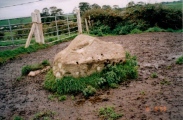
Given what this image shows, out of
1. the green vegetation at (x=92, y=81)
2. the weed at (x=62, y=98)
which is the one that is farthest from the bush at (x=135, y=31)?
the weed at (x=62, y=98)

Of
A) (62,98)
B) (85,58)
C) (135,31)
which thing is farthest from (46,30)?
(62,98)

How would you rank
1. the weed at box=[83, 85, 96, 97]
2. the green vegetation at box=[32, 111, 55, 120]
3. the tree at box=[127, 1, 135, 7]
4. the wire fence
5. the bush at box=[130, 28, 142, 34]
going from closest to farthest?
the green vegetation at box=[32, 111, 55, 120] < the weed at box=[83, 85, 96, 97] < the wire fence < the bush at box=[130, 28, 142, 34] < the tree at box=[127, 1, 135, 7]

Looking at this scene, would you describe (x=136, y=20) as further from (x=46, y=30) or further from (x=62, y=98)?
(x=62, y=98)

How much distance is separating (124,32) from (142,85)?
11.3 metres

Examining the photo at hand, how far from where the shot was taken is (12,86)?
630cm

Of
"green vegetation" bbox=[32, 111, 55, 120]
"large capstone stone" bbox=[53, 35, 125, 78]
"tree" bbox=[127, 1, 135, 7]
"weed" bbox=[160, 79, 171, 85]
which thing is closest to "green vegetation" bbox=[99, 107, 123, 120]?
"green vegetation" bbox=[32, 111, 55, 120]

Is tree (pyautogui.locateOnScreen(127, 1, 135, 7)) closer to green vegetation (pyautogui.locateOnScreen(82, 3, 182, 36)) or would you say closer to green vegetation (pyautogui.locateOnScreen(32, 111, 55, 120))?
green vegetation (pyautogui.locateOnScreen(82, 3, 182, 36))

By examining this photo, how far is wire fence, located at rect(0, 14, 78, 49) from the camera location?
12.9 meters

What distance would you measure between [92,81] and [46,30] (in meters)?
16.7

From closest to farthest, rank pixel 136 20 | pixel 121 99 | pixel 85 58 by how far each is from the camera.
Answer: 1. pixel 121 99
2. pixel 85 58
3. pixel 136 20

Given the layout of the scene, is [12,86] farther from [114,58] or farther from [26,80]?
[114,58]

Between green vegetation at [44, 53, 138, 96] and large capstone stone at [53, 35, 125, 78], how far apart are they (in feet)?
0.49

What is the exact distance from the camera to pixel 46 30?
21078 millimetres

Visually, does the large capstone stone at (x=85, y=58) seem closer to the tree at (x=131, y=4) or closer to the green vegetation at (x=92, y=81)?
the green vegetation at (x=92, y=81)
